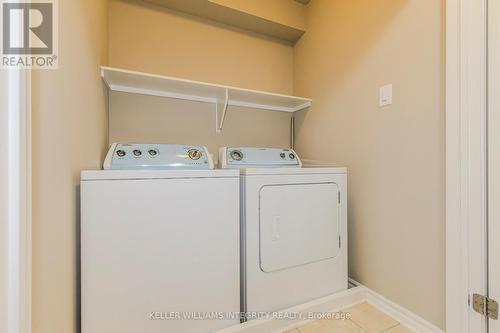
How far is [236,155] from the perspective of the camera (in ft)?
5.38

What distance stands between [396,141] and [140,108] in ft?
6.02

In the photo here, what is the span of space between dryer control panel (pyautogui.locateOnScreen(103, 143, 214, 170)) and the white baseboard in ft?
3.00

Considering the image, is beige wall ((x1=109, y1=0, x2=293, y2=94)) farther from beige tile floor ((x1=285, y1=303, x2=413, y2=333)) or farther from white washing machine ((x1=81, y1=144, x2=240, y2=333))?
beige tile floor ((x1=285, y1=303, x2=413, y2=333))

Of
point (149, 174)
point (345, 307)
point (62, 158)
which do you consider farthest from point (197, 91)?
point (345, 307)

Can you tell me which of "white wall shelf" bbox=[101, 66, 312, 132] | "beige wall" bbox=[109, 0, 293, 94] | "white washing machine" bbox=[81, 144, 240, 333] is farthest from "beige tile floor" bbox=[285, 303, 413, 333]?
"beige wall" bbox=[109, 0, 293, 94]

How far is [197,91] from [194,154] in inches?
28.6

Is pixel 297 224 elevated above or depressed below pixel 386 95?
below

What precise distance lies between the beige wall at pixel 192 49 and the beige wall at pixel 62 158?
58cm

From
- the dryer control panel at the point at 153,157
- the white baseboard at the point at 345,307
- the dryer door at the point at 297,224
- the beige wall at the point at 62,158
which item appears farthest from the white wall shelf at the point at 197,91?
the white baseboard at the point at 345,307

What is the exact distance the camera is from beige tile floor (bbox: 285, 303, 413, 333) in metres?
1.32

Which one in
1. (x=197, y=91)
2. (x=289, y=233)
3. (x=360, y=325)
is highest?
(x=197, y=91)

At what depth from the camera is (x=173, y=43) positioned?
197 cm

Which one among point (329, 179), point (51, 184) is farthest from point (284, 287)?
point (51, 184)
